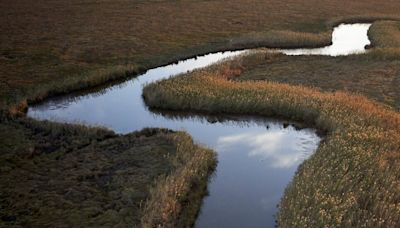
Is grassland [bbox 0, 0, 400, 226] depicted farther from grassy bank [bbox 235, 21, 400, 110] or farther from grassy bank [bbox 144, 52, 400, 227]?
grassy bank [bbox 144, 52, 400, 227]

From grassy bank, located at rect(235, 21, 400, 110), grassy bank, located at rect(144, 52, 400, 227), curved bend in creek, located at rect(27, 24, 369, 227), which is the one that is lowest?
curved bend in creek, located at rect(27, 24, 369, 227)

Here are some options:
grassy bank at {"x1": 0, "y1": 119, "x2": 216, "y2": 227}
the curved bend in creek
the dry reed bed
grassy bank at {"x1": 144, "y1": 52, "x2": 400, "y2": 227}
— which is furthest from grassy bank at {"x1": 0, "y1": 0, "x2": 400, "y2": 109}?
the dry reed bed

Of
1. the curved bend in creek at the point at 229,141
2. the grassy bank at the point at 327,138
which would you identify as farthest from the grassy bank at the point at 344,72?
the curved bend in creek at the point at 229,141

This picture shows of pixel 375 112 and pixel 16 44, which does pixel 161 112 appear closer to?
pixel 375 112

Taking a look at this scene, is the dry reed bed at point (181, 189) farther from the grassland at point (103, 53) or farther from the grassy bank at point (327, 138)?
the grassy bank at point (327, 138)

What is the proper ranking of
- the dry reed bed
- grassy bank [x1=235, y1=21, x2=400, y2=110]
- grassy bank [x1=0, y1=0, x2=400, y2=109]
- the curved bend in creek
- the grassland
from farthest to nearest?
1. grassy bank [x1=0, y1=0, x2=400, y2=109]
2. grassy bank [x1=235, y1=21, x2=400, y2=110]
3. the grassland
4. the curved bend in creek
5. the dry reed bed

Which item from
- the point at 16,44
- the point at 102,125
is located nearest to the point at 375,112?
the point at 102,125

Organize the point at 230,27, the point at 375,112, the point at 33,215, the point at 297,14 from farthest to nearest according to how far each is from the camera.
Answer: the point at 297,14 < the point at 230,27 < the point at 375,112 < the point at 33,215
